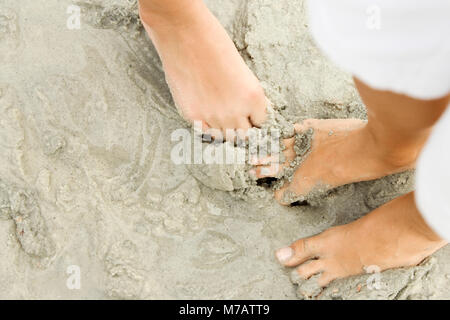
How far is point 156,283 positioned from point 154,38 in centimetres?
67

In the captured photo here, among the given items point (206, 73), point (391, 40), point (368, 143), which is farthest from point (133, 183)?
point (391, 40)

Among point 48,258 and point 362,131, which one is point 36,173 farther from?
point 362,131

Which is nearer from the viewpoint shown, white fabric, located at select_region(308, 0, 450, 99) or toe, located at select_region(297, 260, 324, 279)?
white fabric, located at select_region(308, 0, 450, 99)

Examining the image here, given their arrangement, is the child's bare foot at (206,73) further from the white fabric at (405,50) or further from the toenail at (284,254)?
the white fabric at (405,50)

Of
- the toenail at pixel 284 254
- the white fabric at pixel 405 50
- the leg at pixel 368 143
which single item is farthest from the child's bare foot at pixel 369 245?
the white fabric at pixel 405 50

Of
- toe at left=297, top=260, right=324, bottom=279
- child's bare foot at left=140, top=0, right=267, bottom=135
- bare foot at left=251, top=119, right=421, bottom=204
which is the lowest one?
toe at left=297, top=260, right=324, bottom=279

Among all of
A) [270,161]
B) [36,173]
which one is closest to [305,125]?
[270,161]

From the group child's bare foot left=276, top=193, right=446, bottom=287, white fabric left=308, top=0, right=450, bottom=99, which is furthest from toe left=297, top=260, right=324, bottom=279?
white fabric left=308, top=0, right=450, bottom=99

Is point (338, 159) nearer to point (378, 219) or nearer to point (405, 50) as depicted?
point (378, 219)

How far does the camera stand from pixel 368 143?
3.61 feet

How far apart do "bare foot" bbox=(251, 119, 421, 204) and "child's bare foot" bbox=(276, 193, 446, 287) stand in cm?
10

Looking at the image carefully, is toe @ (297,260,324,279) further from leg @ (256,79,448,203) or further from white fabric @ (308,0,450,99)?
white fabric @ (308,0,450,99)

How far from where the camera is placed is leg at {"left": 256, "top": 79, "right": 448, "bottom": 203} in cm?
85

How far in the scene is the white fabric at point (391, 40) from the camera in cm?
64
